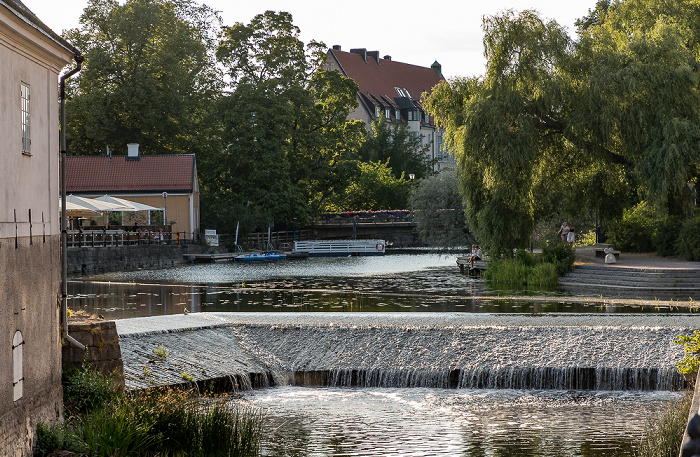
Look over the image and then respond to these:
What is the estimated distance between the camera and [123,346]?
1530cm

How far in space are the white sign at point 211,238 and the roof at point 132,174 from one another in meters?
2.79

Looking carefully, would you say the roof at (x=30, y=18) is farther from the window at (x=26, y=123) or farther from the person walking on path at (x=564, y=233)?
the person walking on path at (x=564, y=233)

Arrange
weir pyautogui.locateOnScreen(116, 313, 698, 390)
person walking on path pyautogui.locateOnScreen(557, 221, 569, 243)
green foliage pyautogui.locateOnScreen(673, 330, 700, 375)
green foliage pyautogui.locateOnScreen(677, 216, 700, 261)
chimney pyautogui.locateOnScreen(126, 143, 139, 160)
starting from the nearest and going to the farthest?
green foliage pyautogui.locateOnScreen(673, 330, 700, 375) < weir pyautogui.locateOnScreen(116, 313, 698, 390) < green foliage pyautogui.locateOnScreen(677, 216, 700, 261) < person walking on path pyautogui.locateOnScreen(557, 221, 569, 243) < chimney pyautogui.locateOnScreen(126, 143, 139, 160)

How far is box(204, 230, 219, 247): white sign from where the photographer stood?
5278cm

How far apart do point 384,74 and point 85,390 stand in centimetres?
9093

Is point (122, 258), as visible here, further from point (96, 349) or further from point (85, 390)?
point (85, 390)

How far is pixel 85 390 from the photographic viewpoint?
11.0 meters

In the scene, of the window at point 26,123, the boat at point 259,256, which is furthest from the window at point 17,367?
the boat at point 259,256

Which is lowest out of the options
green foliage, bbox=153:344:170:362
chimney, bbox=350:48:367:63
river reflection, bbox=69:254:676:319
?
green foliage, bbox=153:344:170:362

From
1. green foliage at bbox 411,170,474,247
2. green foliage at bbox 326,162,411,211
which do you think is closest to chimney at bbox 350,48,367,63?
green foliage at bbox 326,162,411,211

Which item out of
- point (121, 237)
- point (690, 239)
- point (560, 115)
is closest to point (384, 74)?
point (121, 237)

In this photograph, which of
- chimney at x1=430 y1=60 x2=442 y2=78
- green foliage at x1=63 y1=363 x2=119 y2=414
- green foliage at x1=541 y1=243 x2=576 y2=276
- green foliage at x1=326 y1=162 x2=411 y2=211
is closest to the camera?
green foliage at x1=63 y1=363 x2=119 y2=414

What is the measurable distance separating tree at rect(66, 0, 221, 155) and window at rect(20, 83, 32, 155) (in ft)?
156

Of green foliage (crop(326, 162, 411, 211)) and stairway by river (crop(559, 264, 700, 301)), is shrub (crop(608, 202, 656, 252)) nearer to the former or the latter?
stairway by river (crop(559, 264, 700, 301))
